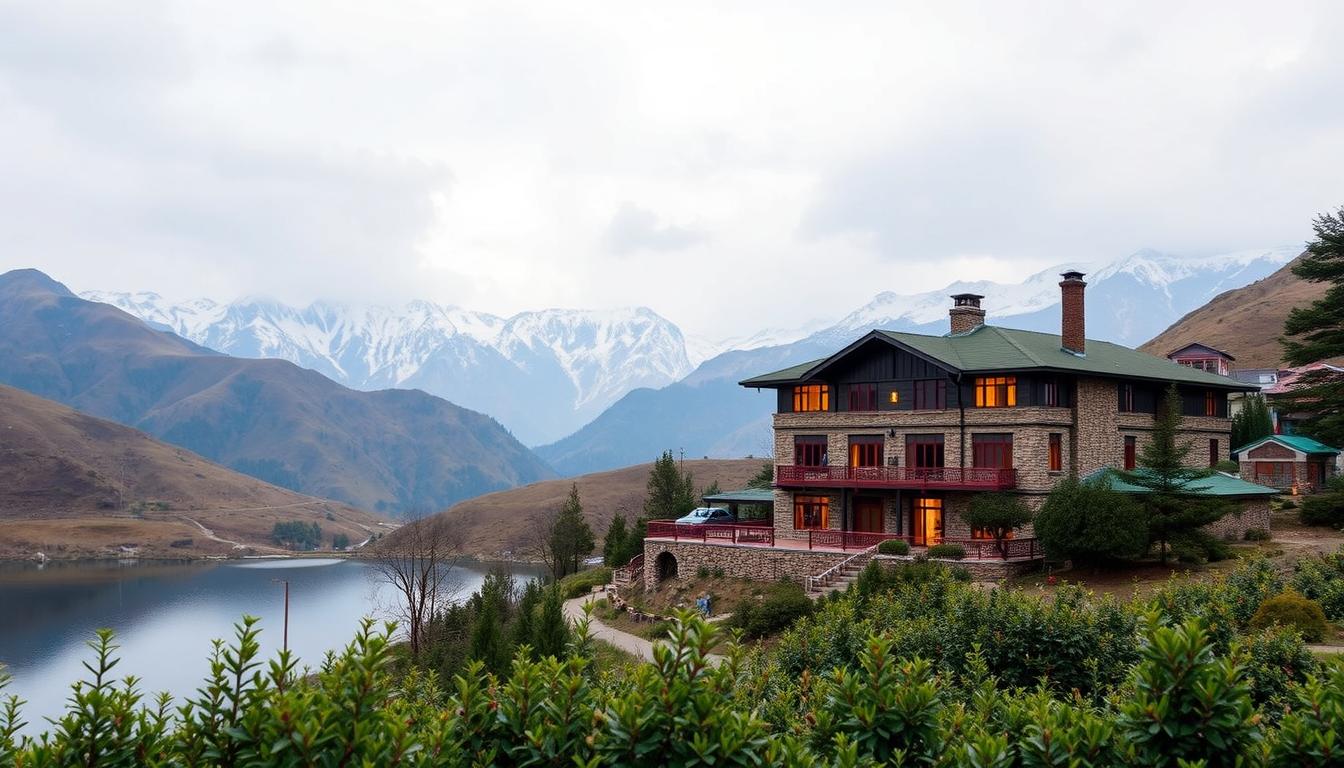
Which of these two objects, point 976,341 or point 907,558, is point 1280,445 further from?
point 907,558

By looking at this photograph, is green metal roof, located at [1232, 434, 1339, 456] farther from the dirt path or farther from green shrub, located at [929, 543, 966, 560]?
the dirt path

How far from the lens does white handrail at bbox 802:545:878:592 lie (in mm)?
38250

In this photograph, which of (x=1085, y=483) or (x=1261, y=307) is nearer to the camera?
(x=1085, y=483)

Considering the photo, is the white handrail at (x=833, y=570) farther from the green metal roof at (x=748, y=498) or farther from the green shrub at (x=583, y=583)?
the green shrub at (x=583, y=583)

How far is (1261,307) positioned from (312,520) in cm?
17954

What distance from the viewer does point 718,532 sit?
45750 millimetres

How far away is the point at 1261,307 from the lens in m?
156

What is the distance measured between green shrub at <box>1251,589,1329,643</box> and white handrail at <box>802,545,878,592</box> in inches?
722

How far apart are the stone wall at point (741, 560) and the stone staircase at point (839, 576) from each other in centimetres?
60

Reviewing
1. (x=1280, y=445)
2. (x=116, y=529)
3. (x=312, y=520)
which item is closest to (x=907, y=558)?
(x=1280, y=445)

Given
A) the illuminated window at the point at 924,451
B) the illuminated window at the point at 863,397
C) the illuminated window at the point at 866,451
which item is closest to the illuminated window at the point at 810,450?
the illuminated window at the point at 866,451

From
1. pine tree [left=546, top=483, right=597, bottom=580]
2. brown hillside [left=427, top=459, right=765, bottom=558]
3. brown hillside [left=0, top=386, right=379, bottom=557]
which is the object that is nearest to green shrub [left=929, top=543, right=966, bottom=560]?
pine tree [left=546, top=483, right=597, bottom=580]

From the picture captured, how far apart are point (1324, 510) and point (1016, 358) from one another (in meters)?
14.8

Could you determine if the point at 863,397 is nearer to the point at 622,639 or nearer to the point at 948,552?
the point at 948,552
